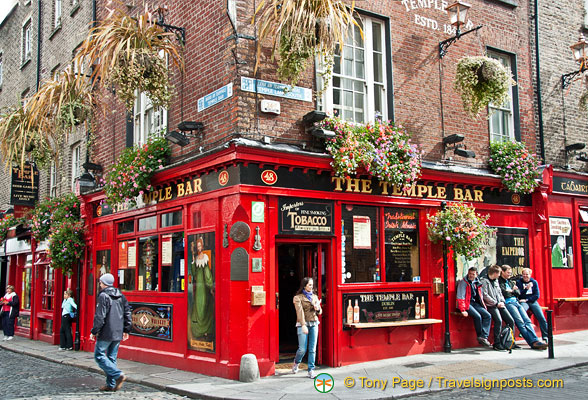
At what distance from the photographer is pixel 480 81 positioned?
1170 cm

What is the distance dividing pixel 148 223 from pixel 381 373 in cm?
583

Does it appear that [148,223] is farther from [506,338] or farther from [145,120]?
[506,338]

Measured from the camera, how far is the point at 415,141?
1177 centimetres

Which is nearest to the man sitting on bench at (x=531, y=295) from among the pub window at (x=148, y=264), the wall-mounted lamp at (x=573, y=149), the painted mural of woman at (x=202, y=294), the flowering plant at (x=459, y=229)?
the flowering plant at (x=459, y=229)

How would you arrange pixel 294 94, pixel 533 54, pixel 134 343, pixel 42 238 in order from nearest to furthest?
pixel 294 94 < pixel 134 343 < pixel 533 54 < pixel 42 238

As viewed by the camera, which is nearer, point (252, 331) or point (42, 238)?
point (252, 331)

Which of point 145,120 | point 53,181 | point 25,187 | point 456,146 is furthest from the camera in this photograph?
point 25,187

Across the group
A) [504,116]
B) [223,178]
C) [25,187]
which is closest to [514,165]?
[504,116]

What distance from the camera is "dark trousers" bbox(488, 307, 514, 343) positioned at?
37.7 ft

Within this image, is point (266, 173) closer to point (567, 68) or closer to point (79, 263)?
point (79, 263)

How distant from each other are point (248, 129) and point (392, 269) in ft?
12.9

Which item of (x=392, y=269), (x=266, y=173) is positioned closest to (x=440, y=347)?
(x=392, y=269)

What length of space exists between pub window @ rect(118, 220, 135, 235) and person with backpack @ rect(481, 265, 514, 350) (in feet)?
24.9

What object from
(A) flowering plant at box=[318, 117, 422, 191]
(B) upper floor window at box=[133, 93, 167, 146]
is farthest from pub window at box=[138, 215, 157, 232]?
(A) flowering plant at box=[318, 117, 422, 191]
